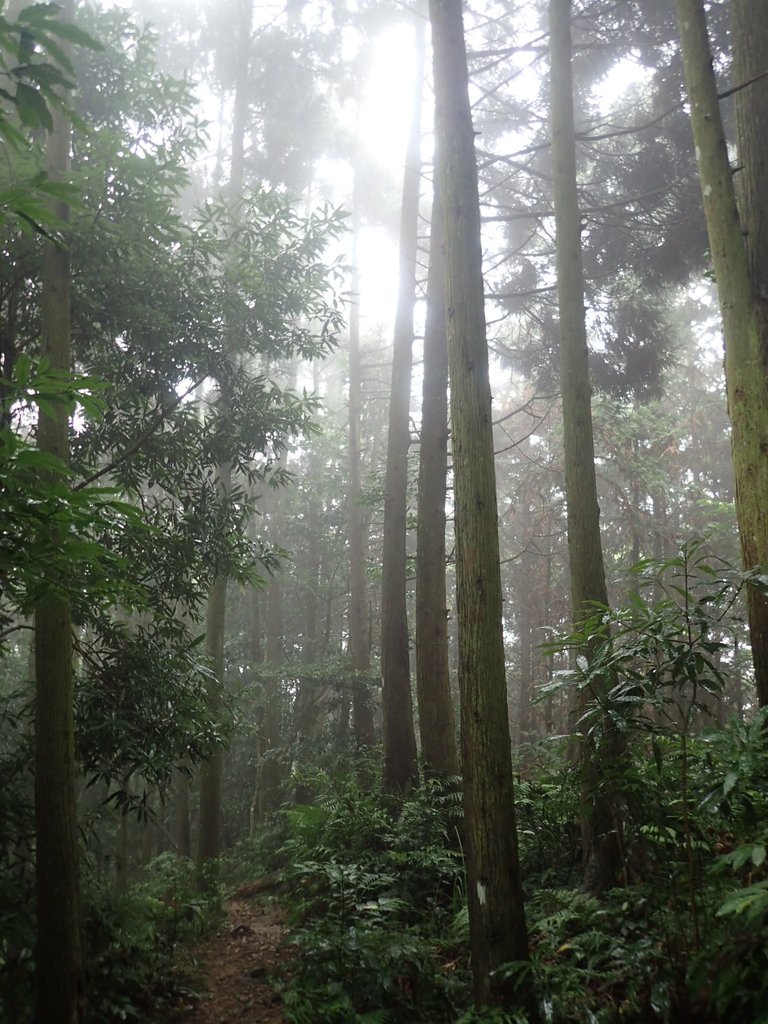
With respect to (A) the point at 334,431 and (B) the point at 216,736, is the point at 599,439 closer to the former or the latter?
(A) the point at 334,431

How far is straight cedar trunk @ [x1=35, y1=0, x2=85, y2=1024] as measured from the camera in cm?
474

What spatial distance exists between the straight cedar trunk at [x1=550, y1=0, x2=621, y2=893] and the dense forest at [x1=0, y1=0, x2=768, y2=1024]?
3cm

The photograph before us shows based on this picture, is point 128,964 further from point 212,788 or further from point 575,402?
point 575,402

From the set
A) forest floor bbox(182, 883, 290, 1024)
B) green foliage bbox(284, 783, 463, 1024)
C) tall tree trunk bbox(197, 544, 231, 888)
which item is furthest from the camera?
tall tree trunk bbox(197, 544, 231, 888)

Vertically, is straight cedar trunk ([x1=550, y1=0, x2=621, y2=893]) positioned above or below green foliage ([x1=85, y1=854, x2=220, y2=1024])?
above

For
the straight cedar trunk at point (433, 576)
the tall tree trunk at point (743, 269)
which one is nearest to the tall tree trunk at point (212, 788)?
the straight cedar trunk at point (433, 576)

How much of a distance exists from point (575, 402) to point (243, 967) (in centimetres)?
623

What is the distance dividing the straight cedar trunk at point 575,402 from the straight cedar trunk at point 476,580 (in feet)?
4.45

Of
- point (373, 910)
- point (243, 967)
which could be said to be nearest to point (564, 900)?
point (373, 910)

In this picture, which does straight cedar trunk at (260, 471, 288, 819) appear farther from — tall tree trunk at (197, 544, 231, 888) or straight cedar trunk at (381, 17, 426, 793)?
straight cedar trunk at (381, 17, 426, 793)

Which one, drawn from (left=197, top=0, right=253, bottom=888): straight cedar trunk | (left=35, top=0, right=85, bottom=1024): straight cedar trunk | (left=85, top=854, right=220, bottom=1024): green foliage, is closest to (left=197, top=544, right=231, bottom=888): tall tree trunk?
(left=197, top=0, right=253, bottom=888): straight cedar trunk

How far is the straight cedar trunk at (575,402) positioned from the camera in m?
5.39

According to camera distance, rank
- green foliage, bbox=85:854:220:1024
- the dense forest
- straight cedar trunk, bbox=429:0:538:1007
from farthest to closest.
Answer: green foliage, bbox=85:854:220:1024 < straight cedar trunk, bbox=429:0:538:1007 < the dense forest

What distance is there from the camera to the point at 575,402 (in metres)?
6.74
